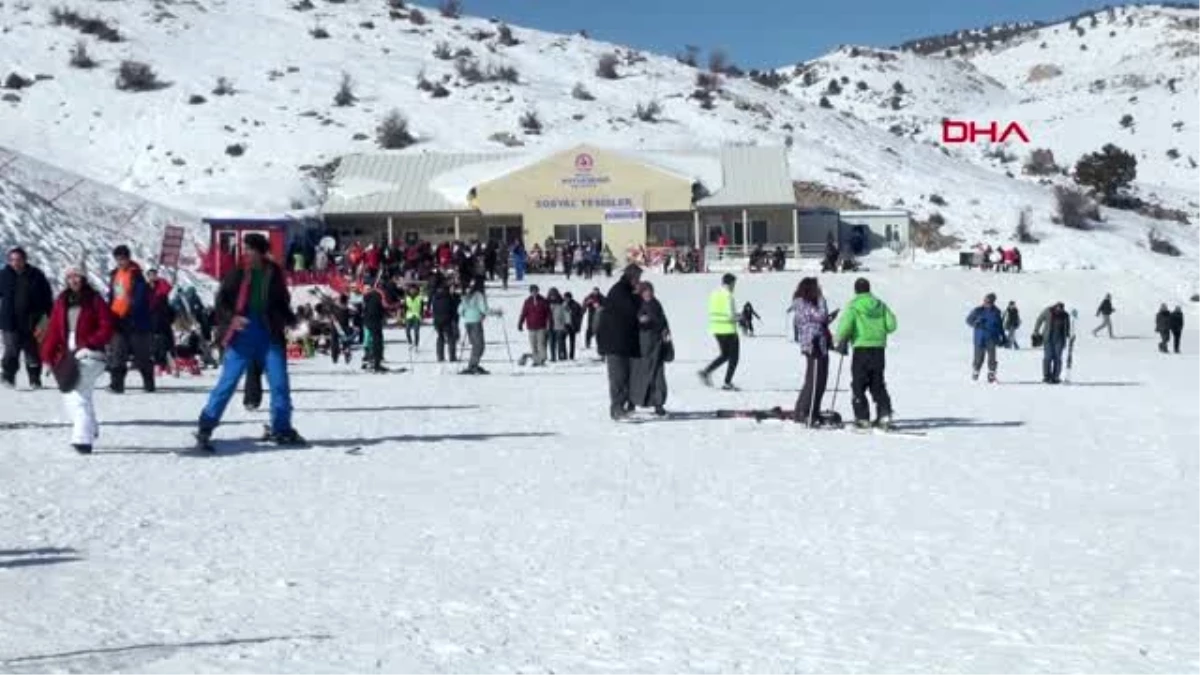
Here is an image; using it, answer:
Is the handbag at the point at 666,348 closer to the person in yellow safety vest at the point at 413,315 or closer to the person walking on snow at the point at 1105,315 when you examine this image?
the person in yellow safety vest at the point at 413,315

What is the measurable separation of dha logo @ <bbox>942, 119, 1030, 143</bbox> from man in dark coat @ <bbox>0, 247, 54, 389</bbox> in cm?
9427

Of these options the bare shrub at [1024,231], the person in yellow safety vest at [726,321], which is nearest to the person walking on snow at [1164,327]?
the person in yellow safety vest at [726,321]

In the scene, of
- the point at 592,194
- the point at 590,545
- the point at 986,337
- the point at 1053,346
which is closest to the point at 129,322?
the point at 590,545

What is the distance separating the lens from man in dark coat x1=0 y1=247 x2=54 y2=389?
15.5 metres

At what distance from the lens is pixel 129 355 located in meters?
16.8

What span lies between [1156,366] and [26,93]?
59329mm

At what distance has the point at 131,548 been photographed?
311 inches

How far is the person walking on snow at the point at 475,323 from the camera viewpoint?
22.3m

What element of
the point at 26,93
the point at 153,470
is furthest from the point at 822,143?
the point at 153,470

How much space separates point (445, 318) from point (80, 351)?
43.8 ft

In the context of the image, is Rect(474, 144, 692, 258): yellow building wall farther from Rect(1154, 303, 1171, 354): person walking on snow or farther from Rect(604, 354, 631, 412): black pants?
Rect(604, 354, 631, 412): black pants

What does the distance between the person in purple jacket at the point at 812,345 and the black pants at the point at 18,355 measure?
7.69 metres

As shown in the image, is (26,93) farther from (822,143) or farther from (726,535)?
(726,535)

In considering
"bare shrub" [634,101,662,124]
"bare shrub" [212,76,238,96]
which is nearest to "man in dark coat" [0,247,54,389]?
"bare shrub" [212,76,238,96]
